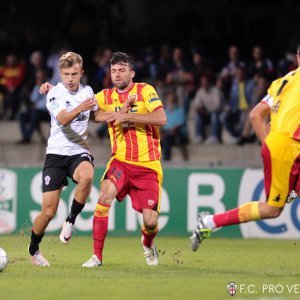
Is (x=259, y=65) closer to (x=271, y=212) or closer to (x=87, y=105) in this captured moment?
(x=87, y=105)

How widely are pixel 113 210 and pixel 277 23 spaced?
8.29 meters

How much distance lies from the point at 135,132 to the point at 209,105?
331 inches

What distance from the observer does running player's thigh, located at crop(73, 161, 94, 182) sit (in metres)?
10.2

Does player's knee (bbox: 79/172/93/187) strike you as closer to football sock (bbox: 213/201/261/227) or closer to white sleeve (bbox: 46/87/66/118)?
white sleeve (bbox: 46/87/66/118)

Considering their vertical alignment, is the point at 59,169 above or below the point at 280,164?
below

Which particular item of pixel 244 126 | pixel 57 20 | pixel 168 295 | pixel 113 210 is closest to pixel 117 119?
pixel 168 295

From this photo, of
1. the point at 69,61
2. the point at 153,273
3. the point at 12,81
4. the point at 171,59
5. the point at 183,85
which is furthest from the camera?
the point at 12,81

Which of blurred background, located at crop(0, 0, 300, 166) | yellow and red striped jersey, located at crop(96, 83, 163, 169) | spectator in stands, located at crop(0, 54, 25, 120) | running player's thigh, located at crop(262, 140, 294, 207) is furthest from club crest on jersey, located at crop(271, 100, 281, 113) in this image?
spectator in stands, located at crop(0, 54, 25, 120)

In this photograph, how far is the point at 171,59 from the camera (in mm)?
20078

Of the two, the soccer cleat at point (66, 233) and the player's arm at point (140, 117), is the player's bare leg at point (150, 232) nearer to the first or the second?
the soccer cleat at point (66, 233)

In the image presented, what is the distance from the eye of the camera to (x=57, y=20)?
72.3ft

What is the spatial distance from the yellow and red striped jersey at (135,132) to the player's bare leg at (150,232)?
537 millimetres

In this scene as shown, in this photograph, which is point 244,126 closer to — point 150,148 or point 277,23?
point 277,23

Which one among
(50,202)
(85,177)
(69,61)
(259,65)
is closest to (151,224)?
(85,177)
